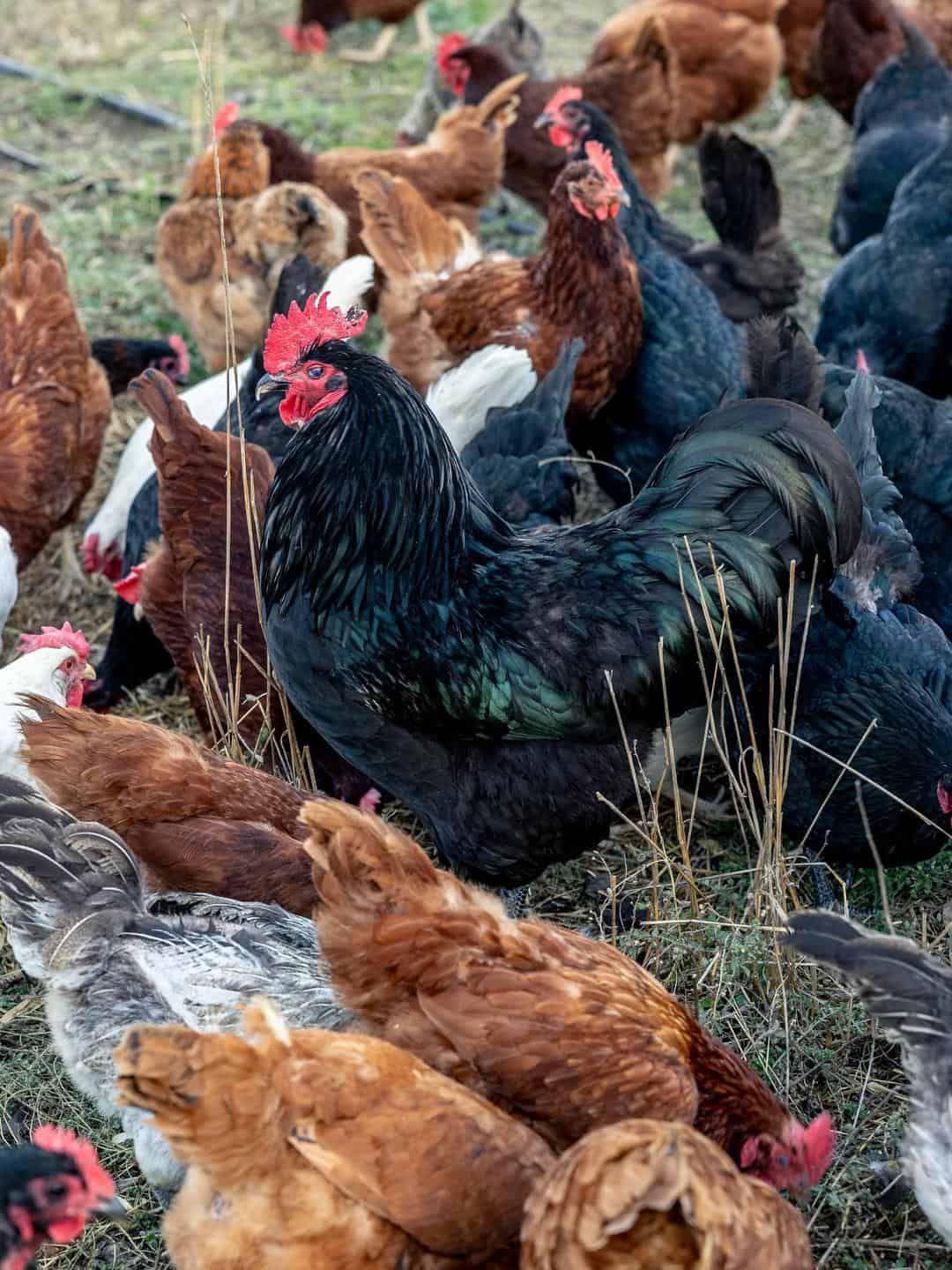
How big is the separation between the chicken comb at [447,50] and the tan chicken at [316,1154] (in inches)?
266

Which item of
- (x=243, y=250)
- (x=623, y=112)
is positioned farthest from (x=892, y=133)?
(x=243, y=250)

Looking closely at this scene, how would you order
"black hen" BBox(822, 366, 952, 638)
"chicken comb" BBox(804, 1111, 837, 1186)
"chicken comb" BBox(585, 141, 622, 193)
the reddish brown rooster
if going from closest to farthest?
"chicken comb" BBox(804, 1111, 837, 1186)
"black hen" BBox(822, 366, 952, 638)
"chicken comb" BBox(585, 141, 622, 193)
the reddish brown rooster

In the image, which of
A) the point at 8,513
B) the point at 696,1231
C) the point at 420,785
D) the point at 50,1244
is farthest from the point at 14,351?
the point at 696,1231

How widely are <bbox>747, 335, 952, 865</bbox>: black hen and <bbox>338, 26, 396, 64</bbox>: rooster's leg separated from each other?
24.1 feet

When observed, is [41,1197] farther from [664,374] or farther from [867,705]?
[664,374]

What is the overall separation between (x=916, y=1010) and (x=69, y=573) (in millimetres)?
3792

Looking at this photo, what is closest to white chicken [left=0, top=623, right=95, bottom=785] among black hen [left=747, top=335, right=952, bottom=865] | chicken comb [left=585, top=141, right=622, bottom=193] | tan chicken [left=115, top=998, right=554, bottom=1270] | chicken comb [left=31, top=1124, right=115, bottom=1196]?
chicken comb [left=31, top=1124, right=115, bottom=1196]

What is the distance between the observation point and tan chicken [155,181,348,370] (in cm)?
577

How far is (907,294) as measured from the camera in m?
5.22

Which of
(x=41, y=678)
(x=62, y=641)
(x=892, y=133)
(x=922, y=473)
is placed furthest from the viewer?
(x=892, y=133)

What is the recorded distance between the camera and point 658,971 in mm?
3398

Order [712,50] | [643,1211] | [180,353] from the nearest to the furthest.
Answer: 1. [643,1211]
2. [180,353]
3. [712,50]

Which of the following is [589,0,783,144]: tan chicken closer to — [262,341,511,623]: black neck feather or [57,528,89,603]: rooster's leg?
[57,528,89,603]: rooster's leg

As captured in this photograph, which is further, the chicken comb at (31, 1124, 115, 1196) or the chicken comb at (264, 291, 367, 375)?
the chicken comb at (264, 291, 367, 375)
